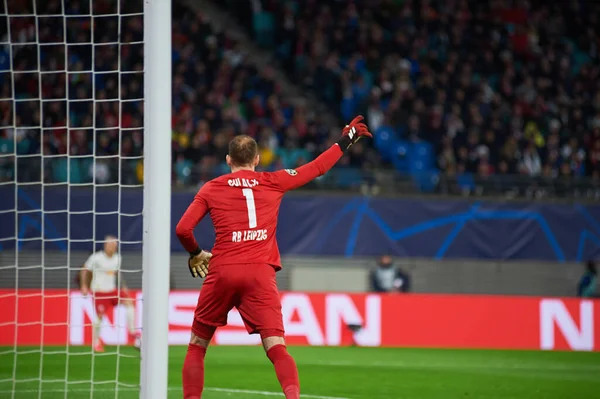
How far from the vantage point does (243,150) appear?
7.03m

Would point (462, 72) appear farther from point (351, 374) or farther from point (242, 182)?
point (242, 182)

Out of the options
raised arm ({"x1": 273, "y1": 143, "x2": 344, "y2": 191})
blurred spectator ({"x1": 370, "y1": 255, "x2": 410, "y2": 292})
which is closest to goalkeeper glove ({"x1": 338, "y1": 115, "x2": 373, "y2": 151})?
raised arm ({"x1": 273, "y1": 143, "x2": 344, "y2": 191})

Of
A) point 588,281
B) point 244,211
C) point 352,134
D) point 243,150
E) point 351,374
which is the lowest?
point 351,374

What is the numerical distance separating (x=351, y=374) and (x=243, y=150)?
21.3 feet

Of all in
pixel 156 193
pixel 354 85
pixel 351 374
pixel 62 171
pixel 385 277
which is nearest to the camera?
pixel 156 193

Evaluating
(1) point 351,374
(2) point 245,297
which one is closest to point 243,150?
(2) point 245,297

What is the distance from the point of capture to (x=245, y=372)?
12.9 meters

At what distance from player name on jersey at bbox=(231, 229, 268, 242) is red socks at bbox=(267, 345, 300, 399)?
0.74 meters

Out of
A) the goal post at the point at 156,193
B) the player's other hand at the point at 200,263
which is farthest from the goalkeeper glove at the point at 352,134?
the goal post at the point at 156,193

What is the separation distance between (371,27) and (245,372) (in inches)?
572

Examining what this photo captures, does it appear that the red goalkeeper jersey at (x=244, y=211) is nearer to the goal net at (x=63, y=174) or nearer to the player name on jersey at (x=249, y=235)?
the player name on jersey at (x=249, y=235)

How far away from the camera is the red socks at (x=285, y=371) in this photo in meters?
6.73

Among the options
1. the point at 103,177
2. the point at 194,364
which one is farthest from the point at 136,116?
the point at 194,364

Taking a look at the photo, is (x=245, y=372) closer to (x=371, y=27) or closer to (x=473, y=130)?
(x=473, y=130)
